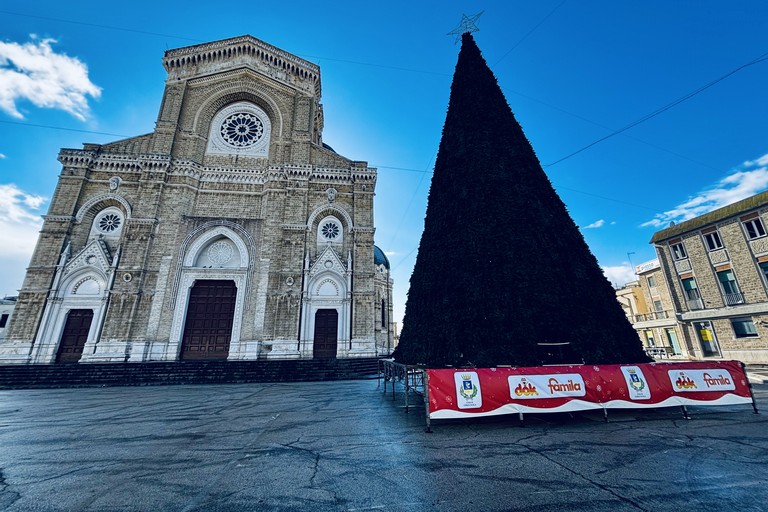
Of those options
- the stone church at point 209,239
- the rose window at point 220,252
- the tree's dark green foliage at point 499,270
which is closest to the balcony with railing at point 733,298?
the tree's dark green foliage at point 499,270

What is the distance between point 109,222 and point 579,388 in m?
26.7

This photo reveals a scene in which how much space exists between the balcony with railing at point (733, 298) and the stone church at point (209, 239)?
2232 centimetres

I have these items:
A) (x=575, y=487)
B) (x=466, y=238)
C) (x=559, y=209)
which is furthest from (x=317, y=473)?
(x=559, y=209)

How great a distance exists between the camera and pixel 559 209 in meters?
8.39

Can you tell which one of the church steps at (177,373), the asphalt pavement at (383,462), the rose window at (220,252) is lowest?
the asphalt pavement at (383,462)

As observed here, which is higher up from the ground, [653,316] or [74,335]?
[653,316]

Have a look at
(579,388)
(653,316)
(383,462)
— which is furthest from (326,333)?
(653,316)

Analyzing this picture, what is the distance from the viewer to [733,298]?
19000 mm

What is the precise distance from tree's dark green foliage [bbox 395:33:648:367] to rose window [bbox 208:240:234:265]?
16452mm

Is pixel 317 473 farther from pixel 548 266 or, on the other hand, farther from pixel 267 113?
pixel 267 113

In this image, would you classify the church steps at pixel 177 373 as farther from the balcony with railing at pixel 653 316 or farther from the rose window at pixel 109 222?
the balcony with railing at pixel 653 316

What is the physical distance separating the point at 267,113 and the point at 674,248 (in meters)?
32.8

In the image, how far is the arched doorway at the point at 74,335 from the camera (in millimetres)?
17806

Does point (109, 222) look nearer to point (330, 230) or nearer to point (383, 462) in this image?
point (330, 230)
